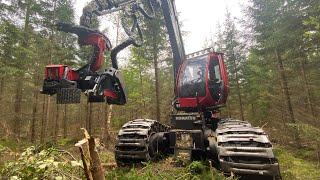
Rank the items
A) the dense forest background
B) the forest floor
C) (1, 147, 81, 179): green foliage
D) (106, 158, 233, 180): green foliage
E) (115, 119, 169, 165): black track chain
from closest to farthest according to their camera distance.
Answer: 1. (1, 147, 81, 179): green foliage
2. the forest floor
3. (106, 158, 233, 180): green foliage
4. (115, 119, 169, 165): black track chain
5. the dense forest background

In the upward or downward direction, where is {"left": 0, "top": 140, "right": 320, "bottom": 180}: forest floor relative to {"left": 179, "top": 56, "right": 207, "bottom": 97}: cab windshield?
downward

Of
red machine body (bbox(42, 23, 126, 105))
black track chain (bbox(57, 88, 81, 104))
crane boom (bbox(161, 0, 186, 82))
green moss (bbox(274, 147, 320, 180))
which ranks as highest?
crane boom (bbox(161, 0, 186, 82))

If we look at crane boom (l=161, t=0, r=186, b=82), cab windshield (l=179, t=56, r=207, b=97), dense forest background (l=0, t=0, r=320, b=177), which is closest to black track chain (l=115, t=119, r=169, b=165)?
cab windshield (l=179, t=56, r=207, b=97)

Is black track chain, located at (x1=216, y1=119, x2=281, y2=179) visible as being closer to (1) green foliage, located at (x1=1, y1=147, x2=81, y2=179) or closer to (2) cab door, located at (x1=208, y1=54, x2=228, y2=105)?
(2) cab door, located at (x1=208, y1=54, x2=228, y2=105)

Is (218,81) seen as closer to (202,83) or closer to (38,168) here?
(202,83)

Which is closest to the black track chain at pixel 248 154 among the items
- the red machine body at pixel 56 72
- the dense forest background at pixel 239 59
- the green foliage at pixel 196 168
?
the green foliage at pixel 196 168

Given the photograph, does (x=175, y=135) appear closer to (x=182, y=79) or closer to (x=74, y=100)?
(x=182, y=79)

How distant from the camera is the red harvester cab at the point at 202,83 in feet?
26.9

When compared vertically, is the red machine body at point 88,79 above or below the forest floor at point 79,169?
above

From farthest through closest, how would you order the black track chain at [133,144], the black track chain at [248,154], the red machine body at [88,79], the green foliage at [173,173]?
the black track chain at [133,144]
the red machine body at [88,79]
the green foliage at [173,173]
the black track chain at [248,154]

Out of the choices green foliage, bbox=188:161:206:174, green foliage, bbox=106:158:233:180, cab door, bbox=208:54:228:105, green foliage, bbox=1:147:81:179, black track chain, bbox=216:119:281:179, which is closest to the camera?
green foliage, bbox=1:147:81:179

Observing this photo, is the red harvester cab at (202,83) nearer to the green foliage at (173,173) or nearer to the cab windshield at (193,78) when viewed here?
the cab windshield at (193,78)

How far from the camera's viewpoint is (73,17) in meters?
25.5

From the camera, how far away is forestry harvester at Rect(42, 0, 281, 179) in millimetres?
5664
